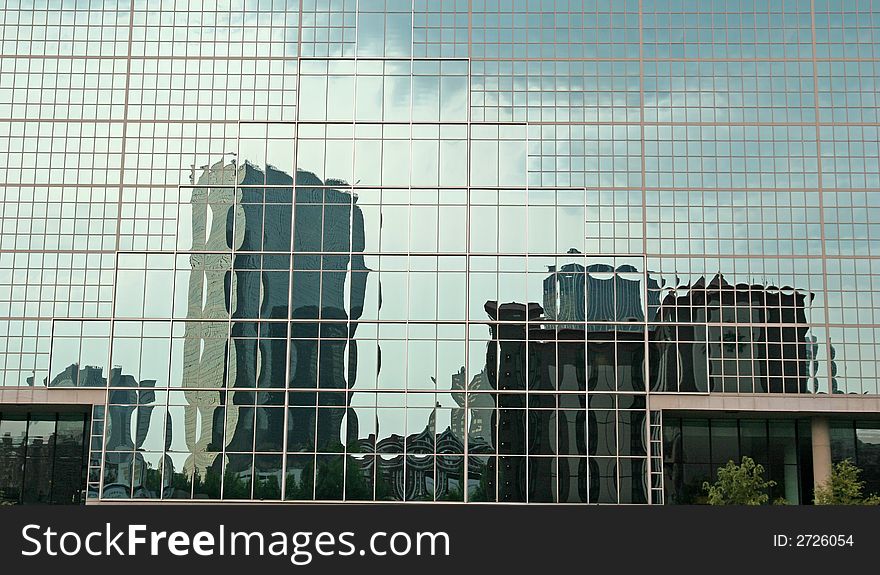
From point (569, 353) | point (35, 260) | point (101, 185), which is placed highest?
point (101, 185)

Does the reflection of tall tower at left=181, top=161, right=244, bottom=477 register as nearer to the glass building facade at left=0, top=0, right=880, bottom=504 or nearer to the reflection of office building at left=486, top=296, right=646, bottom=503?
the glass building facade at left=0, top=0, right=880, bottom=504

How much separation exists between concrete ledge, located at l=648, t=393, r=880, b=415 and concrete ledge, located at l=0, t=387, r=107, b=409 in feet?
71.8

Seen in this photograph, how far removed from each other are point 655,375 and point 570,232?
653 cm

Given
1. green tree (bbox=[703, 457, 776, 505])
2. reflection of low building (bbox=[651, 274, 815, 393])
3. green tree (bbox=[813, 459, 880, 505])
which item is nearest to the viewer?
green tree (bbox=[813, 459, 880, 505])

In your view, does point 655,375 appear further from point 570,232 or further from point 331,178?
point 331,178

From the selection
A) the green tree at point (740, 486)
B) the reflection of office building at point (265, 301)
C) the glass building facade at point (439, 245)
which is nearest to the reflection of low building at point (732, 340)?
the glass building facade at point (439, 245)

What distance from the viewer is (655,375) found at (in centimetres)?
4388

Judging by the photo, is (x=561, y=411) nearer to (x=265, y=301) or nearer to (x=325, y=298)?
(x=325, y=298)

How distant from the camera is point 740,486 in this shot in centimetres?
4275

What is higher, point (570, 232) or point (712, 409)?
point (570, 232)

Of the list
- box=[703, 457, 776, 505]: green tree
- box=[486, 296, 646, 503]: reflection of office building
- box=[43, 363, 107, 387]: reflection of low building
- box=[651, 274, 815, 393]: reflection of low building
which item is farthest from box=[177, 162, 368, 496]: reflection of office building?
box=[703, 457, 776, 505]: green tree

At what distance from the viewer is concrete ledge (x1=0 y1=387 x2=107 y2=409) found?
43906 millimetres

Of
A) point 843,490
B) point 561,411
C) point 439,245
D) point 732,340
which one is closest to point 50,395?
point 439,245

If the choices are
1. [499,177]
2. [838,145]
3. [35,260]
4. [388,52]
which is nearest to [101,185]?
[35,260]
